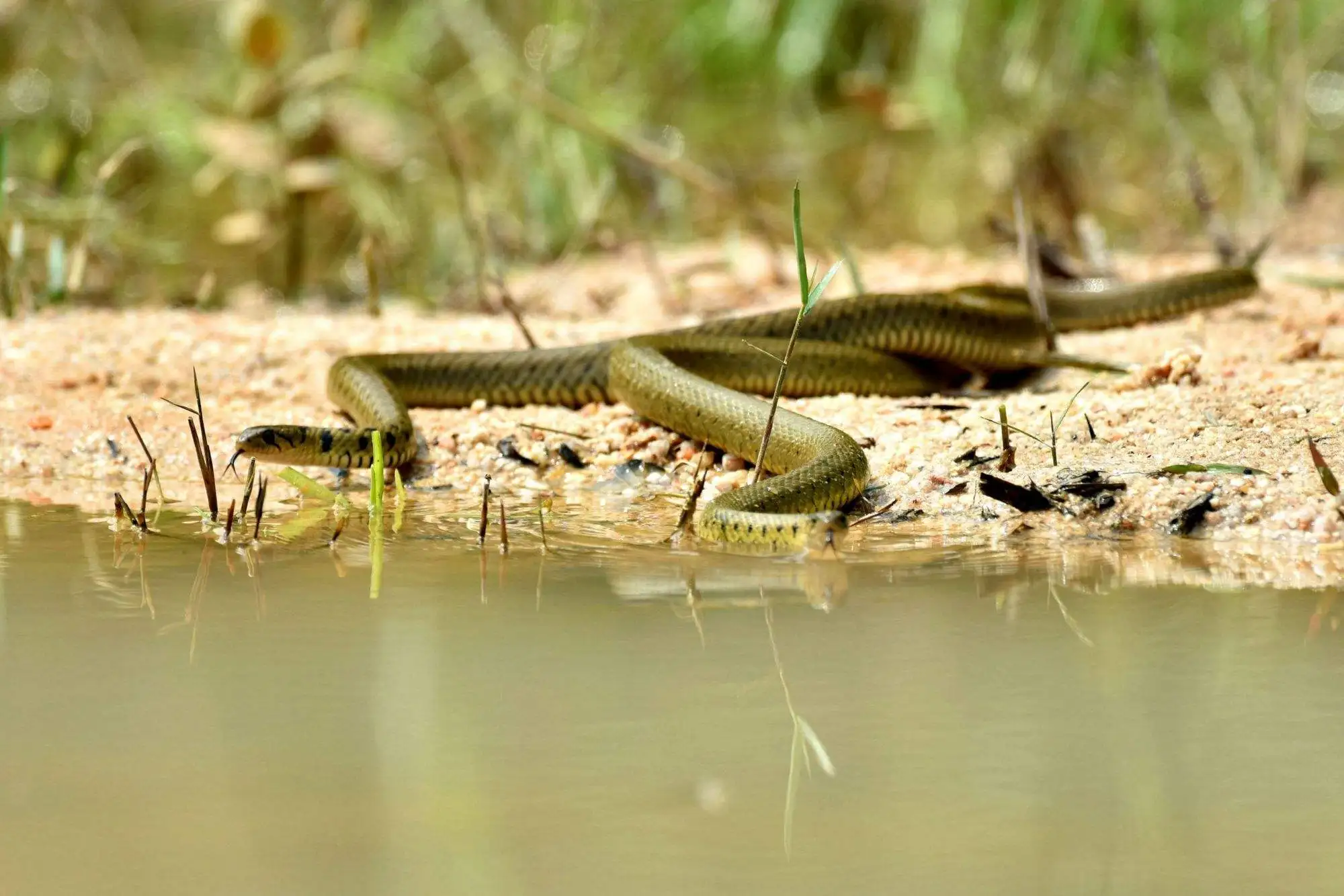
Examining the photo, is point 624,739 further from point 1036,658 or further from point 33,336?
point 33,336

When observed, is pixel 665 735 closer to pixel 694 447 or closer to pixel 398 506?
pixel 398 506

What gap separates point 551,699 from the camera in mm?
2781

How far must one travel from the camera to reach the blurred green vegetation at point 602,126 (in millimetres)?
9891

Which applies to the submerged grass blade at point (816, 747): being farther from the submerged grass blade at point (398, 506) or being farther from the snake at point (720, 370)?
the snake at point (720, 370)

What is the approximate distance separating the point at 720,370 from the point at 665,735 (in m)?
3.74

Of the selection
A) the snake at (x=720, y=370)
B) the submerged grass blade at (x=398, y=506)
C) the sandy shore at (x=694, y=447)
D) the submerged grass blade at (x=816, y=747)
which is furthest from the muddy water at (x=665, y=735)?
the snake at (x=720, y=370)

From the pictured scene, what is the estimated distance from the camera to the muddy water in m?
2.10

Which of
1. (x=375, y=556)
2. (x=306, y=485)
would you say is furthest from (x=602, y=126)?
(x=375, y=556)

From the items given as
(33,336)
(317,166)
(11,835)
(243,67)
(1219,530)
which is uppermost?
(243,67)

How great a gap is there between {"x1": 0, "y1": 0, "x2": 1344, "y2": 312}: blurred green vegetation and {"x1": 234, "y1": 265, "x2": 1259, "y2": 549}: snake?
194 centimetres

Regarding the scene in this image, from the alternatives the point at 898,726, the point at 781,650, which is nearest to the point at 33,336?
the point at 781,650

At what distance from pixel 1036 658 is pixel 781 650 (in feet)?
1.60

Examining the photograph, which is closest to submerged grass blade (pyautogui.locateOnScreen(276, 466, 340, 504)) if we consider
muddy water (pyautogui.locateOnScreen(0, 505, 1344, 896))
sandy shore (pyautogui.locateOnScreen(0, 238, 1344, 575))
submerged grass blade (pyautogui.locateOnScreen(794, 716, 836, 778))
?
sandy shore (pyautogui.locateOnScreen(0, 238, 1344, 575))

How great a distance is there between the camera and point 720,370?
624 cm
